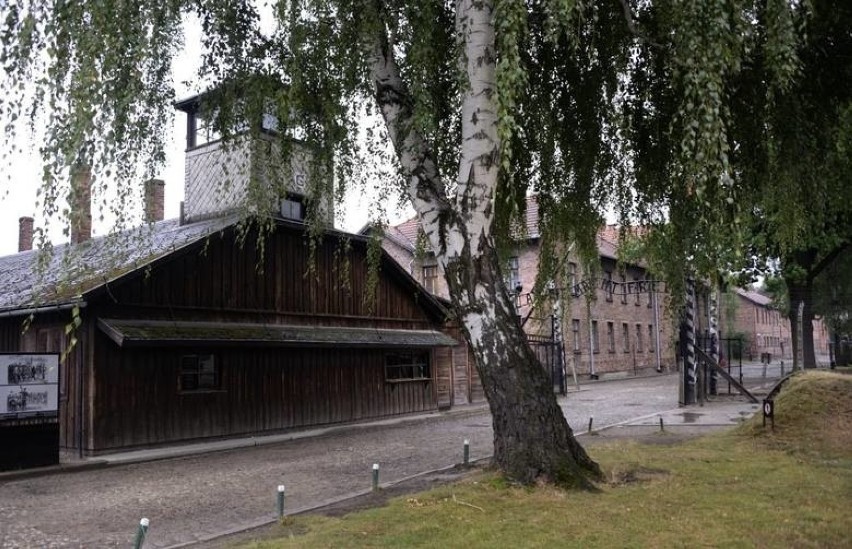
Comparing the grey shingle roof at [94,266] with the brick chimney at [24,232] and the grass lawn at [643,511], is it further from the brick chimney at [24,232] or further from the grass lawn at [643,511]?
the brick chimney at [24,232]

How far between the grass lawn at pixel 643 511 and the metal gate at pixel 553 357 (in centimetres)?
1615

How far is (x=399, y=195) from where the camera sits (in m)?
10.8

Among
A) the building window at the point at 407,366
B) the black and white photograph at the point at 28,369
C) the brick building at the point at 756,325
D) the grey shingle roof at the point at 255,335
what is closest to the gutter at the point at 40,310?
the grey shingle roof at the point at 255,335

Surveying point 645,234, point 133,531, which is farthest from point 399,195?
point 133,531

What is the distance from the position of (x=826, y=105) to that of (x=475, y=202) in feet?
14.6

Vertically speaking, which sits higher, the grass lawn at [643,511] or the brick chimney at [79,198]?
the brick chimney at [79,198]

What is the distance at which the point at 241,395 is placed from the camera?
17.0m

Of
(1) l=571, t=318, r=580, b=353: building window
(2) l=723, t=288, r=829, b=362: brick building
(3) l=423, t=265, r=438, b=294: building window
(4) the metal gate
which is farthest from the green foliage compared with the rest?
(2) l=723, t=288, r=829, b=362: brick building

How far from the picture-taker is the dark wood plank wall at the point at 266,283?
15.6 m

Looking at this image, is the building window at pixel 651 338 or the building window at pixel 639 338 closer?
the building window at pixel 639 338

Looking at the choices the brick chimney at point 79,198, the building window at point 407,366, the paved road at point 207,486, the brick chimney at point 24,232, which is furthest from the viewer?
the brick chimney at point 24,232

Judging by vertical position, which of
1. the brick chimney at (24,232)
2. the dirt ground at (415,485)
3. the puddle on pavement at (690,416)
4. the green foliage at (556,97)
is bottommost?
the puddle on pavement at (690,416)

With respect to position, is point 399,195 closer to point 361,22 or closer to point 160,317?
point 361,22

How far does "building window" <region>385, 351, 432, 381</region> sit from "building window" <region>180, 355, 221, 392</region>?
5.98 meters
